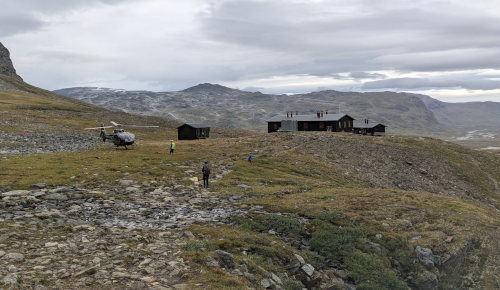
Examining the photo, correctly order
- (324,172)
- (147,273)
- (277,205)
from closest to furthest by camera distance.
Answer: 1. (147,273)
2. (277,205)
3. (324,172)

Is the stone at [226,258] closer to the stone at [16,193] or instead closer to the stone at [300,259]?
the stone at [300,259]

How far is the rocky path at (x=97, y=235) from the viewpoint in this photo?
460 inches

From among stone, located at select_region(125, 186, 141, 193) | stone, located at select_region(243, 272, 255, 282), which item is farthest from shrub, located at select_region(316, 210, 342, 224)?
stone, located at select_region(125, 186, 141, 193)

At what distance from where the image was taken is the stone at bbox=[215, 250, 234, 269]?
13834mm

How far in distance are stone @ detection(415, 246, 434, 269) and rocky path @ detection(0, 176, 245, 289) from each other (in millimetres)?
11243

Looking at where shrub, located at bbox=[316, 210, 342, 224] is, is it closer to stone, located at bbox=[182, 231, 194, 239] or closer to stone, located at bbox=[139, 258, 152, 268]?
stone, located at bbox=[182, 231, 194, 239]

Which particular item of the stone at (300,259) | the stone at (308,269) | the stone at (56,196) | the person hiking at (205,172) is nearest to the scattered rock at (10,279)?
the stone at (308,269)

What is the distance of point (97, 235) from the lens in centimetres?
1594

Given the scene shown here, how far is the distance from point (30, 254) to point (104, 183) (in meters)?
15.2

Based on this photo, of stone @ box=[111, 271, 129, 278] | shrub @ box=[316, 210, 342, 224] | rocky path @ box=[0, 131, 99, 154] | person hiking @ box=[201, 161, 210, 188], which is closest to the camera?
stone @ box=[111, 271, 129, 278]

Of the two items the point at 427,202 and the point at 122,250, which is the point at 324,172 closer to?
the point at 427,202

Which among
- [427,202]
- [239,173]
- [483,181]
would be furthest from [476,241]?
[483,181]

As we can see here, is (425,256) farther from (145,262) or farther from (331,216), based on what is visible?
(145,262)

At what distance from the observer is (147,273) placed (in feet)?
40.6
